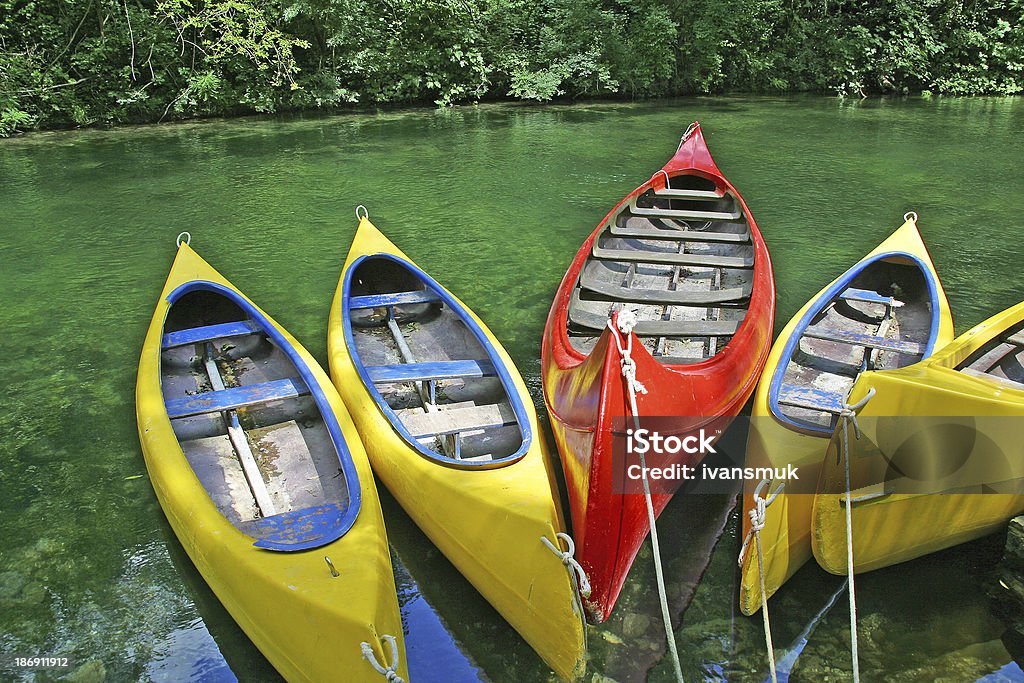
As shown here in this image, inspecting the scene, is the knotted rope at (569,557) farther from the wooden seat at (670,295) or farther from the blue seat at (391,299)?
the blue seat at (391,299)

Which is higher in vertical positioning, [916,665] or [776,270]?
[776,270]

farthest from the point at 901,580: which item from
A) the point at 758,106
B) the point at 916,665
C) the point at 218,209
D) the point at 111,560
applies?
the point at 758,106

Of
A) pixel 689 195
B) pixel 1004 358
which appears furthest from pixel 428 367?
pixel 689 195

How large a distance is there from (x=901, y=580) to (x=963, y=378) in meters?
0.97

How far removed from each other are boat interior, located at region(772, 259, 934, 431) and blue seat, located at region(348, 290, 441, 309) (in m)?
2.33

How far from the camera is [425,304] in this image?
5469mm

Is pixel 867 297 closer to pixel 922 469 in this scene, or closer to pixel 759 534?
pixel 922 469

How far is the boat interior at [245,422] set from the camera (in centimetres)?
370

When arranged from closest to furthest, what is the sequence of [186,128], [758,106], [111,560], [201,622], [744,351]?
[201,622] → [111,560] → [744,351] → [186,128] → [758,106]

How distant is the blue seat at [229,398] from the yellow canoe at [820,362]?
7.98ft

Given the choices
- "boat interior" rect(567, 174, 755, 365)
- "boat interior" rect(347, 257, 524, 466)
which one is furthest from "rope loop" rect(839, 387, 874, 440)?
"boat interior" rect(347, 257, 524, 466)

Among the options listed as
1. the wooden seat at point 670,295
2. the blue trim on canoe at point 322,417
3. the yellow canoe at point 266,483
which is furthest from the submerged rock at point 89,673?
the wooden seat at point 670,295

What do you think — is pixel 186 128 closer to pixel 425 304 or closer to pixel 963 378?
pixel 425 304

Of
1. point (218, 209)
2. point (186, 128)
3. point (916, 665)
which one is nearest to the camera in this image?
point (916, 665)
